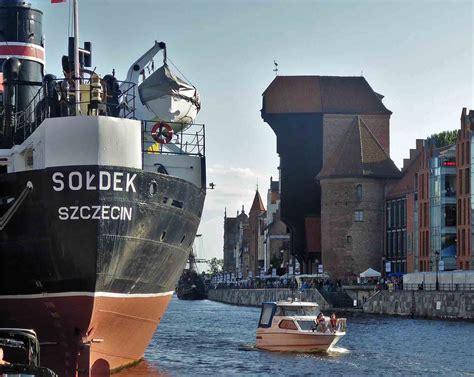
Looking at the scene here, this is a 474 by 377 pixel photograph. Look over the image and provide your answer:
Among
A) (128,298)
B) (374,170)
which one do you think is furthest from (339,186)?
(128,298)

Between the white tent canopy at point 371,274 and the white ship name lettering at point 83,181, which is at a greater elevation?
the white ship name lettering at point 83,181

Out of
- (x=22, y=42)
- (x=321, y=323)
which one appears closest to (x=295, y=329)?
(x=321, y=323)

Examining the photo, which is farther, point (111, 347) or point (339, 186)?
point (339, 186)

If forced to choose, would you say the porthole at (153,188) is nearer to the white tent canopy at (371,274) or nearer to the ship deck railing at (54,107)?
the ship deck railing at (54,107)

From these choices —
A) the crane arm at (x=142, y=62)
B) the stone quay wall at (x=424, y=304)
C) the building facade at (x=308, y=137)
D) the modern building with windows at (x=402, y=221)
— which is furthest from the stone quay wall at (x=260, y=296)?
the crane arm at (x=142, y=62)

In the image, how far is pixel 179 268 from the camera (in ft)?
122

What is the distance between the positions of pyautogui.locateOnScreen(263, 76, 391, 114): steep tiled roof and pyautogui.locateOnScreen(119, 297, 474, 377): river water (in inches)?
2811

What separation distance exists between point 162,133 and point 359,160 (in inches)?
3713

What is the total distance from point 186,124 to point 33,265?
10222mm

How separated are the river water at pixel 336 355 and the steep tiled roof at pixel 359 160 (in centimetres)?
5813

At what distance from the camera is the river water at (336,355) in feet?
136

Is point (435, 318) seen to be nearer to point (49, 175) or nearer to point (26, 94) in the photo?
point (26, 94)

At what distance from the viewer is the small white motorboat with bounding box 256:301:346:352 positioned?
49281 mm

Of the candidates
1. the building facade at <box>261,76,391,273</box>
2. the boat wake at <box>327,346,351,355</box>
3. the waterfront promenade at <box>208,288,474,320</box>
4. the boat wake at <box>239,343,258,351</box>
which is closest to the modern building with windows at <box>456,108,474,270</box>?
the waterfront promenade at <box>208,288,474,320</box>
